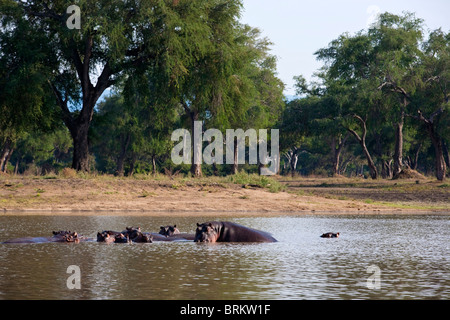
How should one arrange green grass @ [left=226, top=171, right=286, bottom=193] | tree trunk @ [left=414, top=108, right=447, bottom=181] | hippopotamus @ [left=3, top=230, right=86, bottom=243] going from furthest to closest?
tree trunk @ [left=414, top=108, right=447, bottom=181] < green grass @ [left=226, top=171, right=286, bottom=193] < hippopotamus @ [left=3, top=230, right=86, bottom=243]

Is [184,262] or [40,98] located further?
[40,98]

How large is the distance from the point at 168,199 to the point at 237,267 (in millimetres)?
17243

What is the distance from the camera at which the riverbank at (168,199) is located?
25859 mm

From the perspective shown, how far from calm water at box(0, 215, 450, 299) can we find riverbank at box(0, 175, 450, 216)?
7.62 m

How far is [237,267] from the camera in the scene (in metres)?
11.2

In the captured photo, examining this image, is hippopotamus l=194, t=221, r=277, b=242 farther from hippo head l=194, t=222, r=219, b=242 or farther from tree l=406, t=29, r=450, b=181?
tree l=406, t=29, r=450, b=181

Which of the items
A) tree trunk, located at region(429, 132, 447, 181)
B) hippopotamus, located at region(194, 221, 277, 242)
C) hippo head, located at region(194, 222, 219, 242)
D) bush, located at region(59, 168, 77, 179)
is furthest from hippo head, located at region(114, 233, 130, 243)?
tree trunk, located at region(429, 132, 447, 181)

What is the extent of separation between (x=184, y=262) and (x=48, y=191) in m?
17.4

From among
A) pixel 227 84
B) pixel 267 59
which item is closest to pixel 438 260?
pixel 227 84

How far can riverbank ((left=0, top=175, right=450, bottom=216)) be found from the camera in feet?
84.8

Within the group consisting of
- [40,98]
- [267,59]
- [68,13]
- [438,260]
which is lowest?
[438,260]
